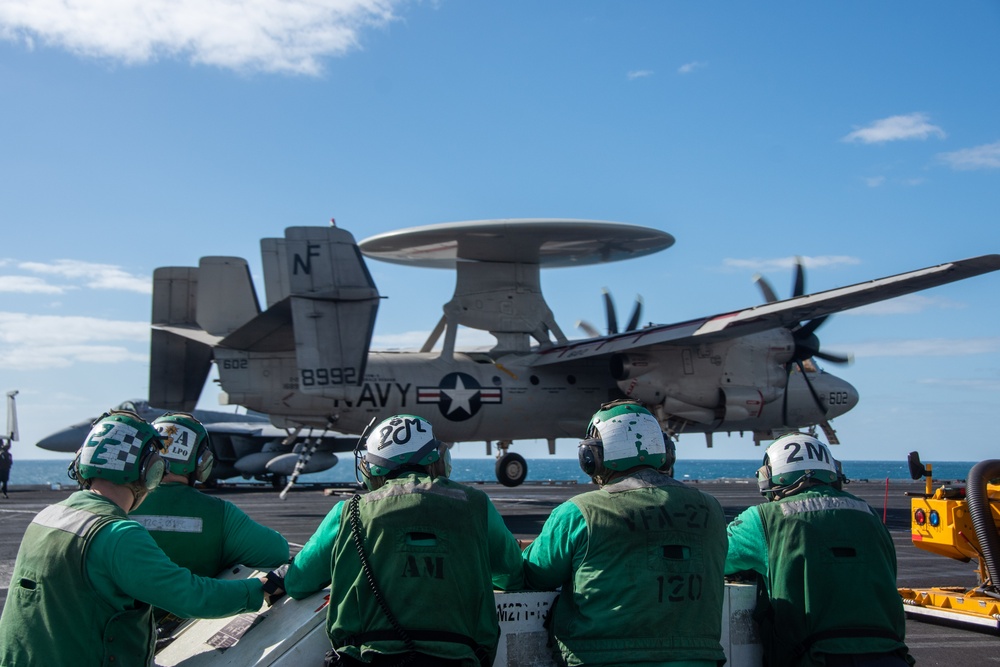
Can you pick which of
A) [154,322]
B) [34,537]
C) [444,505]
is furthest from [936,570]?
[154,322]

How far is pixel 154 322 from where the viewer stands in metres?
24.0

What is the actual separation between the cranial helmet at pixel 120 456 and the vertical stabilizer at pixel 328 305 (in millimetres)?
15897

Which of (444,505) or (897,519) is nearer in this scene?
(444,505)

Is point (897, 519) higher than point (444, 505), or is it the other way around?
point (444, 505)

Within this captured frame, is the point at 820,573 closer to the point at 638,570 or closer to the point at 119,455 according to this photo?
the point at 638,570

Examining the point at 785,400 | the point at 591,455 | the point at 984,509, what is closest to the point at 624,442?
the point at 591,455

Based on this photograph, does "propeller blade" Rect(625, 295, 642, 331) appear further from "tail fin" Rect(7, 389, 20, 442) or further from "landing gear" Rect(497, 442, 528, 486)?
"tail fin" Rect(7, 389, 20, 442)

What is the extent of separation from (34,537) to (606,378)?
23.0 meters

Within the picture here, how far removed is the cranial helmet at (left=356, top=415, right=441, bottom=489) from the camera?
475 cm

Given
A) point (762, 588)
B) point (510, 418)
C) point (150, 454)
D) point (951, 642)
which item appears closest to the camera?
point (150, 454)

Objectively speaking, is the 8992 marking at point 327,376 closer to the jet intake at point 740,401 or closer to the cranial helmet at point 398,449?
the jet intake at point 740,401

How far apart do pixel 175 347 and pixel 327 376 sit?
5265mm

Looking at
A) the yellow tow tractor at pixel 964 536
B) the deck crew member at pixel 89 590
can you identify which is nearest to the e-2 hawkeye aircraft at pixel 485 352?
the yellow tow tractor at pixel 964 536

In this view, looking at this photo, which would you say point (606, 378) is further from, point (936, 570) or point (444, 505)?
point (444, 505)
